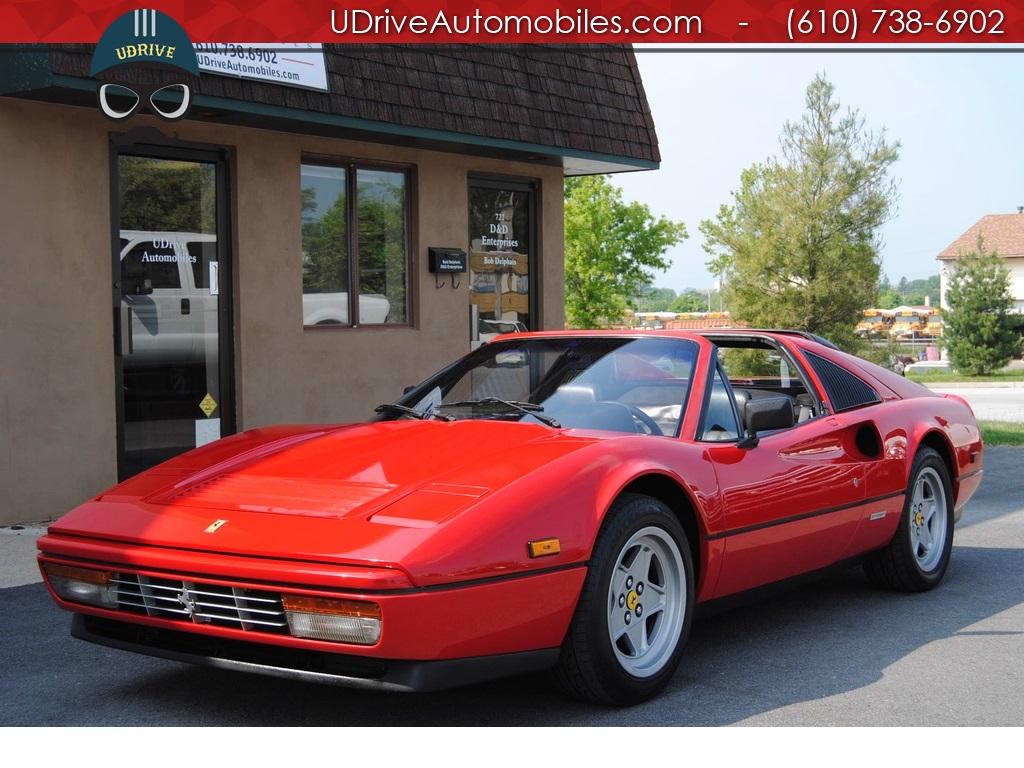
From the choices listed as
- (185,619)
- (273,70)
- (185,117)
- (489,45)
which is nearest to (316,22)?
(273,70)

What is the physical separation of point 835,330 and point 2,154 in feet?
89.6

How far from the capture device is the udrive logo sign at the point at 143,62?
7477mm

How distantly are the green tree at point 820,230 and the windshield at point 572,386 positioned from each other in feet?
90.3

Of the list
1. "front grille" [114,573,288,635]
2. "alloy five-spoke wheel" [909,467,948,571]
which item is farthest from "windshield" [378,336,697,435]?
"alloy five-spoke wheel" [909,467,948,571]

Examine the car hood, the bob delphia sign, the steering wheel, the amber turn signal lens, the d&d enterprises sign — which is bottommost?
the amber turn signal lens

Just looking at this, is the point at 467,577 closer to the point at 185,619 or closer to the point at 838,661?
the point at 185,619

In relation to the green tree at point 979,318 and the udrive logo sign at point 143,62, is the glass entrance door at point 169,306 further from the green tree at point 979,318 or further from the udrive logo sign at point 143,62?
the green tree at point 979,318

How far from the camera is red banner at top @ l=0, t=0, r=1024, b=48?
7480mm

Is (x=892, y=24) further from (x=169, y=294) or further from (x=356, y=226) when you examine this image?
(x=169, y=294)

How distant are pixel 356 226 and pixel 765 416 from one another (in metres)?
6.06

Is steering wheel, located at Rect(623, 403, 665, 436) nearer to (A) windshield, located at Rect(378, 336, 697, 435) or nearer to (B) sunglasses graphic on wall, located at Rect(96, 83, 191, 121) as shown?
(A) windshield, located at Rect(378, 336, 697, 435)

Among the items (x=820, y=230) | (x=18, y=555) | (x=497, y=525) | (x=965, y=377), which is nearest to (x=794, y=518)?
(x=497, y=525)

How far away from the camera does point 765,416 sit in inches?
181

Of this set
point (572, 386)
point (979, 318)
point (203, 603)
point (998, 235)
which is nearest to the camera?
point (203, 603)
